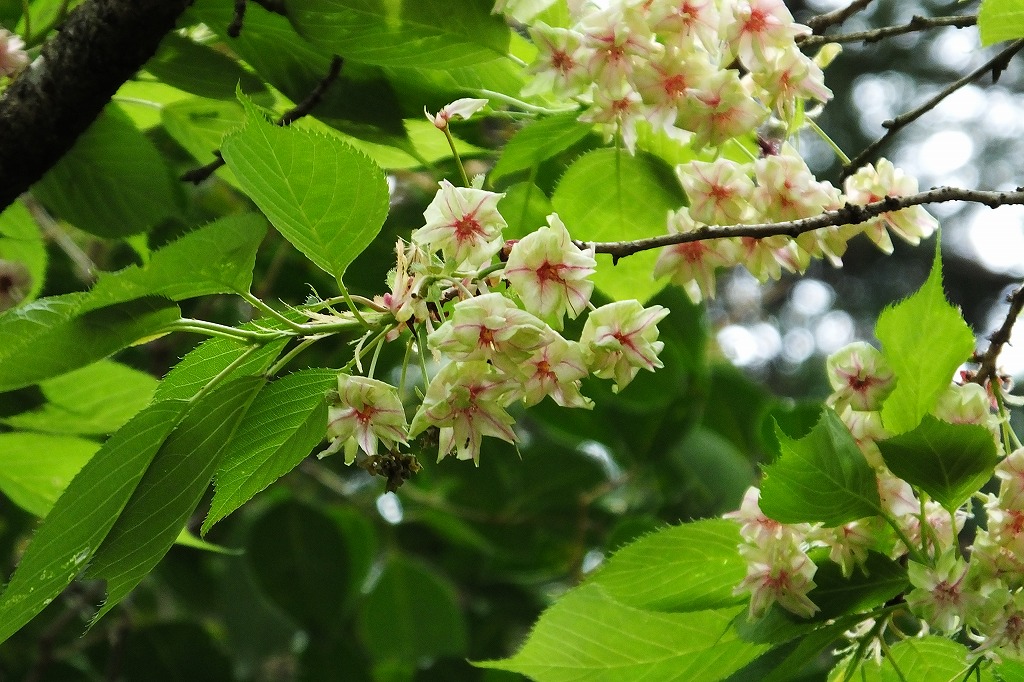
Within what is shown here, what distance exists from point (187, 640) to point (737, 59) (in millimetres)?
1772

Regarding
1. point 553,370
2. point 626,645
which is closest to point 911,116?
point 553,370

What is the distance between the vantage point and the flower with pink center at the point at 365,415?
78 centimetres

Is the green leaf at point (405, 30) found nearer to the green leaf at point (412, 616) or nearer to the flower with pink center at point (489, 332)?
the flower with pink center at point (489, 332)

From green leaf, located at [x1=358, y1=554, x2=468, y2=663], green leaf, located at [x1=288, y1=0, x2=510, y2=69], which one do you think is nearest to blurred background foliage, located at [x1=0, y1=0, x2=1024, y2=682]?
green leaf, located at [x1=358, y1=554, x2=468, y2=663]

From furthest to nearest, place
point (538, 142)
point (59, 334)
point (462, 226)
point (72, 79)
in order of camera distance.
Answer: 1. point (538, 142)
2. point (72, 79)
3. point (462, 226)
4. point (59, 334)

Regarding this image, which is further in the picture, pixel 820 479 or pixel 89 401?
pixel 89 401

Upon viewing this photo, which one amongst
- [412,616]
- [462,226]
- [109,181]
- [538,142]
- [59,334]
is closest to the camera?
[59,334]

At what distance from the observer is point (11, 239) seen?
119 cm

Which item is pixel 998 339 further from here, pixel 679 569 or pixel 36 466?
pixel 36 466

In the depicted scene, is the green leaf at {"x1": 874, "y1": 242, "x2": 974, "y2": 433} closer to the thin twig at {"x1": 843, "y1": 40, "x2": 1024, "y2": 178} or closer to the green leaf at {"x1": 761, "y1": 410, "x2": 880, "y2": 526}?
the green leaf at {"x1": 761, "y1": 410, "x2": 880, "y2": 526}

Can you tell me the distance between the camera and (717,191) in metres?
0.95

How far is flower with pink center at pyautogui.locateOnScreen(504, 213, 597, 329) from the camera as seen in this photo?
768mm

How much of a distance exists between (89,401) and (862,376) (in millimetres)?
781

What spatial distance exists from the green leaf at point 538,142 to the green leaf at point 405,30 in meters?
0.09
